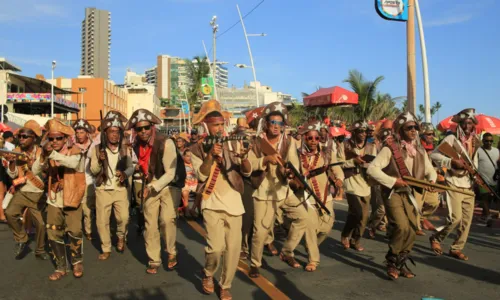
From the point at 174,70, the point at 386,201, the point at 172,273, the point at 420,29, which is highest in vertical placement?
the point at 174,70

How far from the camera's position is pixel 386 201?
586 cm

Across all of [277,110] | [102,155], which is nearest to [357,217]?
[277,110]

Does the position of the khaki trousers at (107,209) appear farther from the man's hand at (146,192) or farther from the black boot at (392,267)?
the black boot at (392,267)

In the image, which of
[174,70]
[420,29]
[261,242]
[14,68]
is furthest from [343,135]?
[174,70]

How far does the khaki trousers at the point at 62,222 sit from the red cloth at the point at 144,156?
0.95m

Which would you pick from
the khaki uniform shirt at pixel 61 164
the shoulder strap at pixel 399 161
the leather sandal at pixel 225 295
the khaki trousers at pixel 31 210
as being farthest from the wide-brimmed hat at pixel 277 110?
the khaki trousers at pixel 31 210

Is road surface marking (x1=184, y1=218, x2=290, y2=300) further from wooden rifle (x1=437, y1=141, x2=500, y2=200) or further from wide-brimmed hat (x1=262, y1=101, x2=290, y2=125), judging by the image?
wooden rifle (x1=437, y1=141, x2=500, y2=200)

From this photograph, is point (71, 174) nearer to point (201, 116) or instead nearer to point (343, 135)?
point (201, 116)

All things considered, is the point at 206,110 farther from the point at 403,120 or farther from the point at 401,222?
the point at 401,222

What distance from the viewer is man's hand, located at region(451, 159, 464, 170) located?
6.78 m

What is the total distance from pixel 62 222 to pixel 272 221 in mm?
2600

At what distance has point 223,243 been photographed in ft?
16.9

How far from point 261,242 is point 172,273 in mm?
1226

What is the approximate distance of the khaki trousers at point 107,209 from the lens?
6965mm
